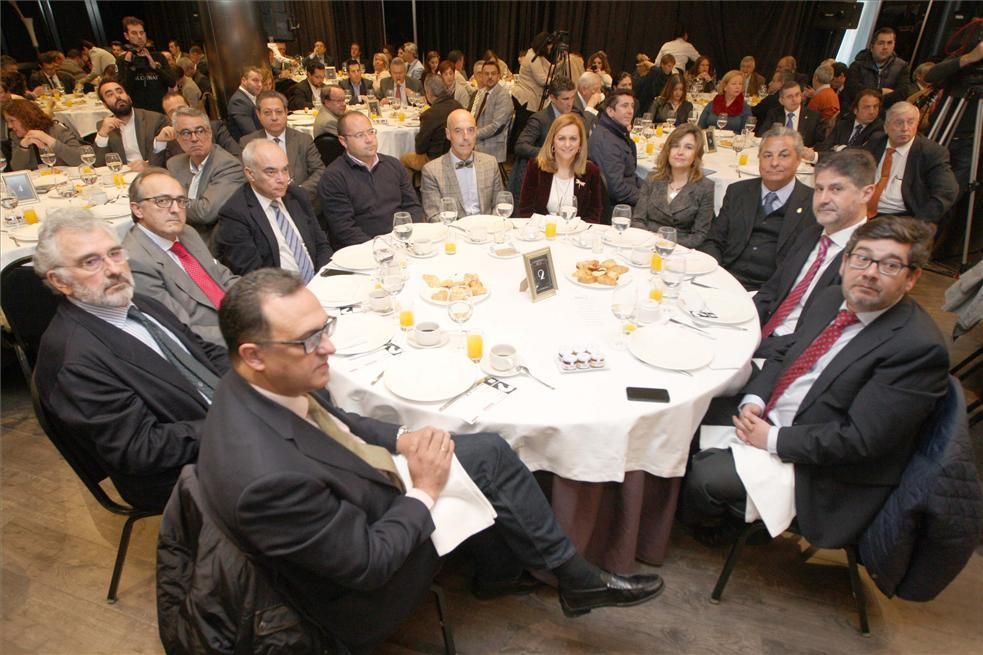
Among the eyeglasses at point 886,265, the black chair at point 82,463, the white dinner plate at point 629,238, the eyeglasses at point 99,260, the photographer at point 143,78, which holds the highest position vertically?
the photographer at point 143,78

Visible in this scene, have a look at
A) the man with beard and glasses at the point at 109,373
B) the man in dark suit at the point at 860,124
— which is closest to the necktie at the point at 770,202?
the man in dark suit at the point at 860,124

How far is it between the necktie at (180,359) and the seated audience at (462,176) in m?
2.03

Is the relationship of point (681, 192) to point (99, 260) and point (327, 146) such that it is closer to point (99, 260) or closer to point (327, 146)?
point (99, 260)

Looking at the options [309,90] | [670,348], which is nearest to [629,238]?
[670,348]

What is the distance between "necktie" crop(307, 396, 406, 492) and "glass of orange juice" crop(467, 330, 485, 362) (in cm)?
49

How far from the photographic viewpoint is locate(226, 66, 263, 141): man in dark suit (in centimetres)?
564

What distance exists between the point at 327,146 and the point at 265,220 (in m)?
2.48

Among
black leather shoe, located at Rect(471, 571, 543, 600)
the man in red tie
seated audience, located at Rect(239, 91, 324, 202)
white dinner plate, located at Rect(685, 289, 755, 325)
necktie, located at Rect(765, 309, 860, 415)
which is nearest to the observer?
necktie, located at Rect(765, 309, 860, 415)

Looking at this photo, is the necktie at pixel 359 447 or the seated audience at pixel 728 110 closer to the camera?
the necktie at pixel 359 447

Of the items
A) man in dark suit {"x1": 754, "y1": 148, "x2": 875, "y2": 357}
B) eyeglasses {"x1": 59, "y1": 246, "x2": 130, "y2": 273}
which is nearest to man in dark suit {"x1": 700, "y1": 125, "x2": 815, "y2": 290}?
man in dark suit {"x1": 754, "y1": 148, "x2": 875, "y2": 357}

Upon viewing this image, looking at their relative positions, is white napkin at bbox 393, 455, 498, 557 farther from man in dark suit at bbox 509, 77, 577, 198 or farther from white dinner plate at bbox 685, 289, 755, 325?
man in dark suit at bbox 509, 77, 577, 198

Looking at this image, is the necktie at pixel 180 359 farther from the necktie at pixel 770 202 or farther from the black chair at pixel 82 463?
the necktie at pixel 770 202

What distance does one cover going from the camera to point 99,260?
186 centimetres

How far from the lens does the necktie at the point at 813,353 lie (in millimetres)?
1932
